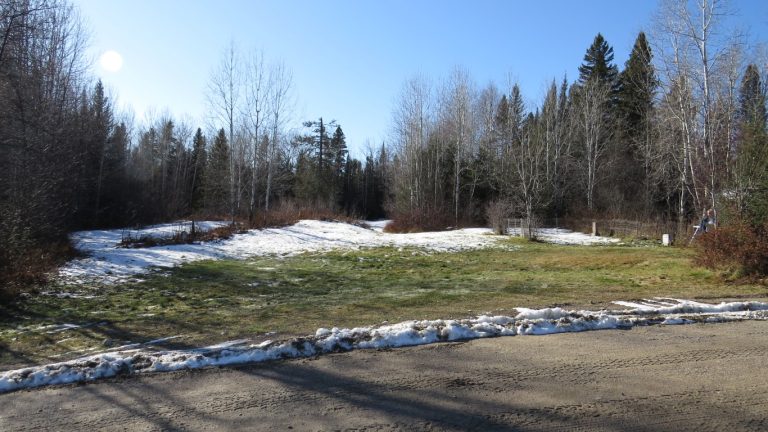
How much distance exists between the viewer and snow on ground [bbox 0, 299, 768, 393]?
4.65m

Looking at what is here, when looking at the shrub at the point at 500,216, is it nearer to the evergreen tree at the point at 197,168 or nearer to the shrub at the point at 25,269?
the shrub at the point at 25,269

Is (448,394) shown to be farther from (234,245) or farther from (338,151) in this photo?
(338,151)

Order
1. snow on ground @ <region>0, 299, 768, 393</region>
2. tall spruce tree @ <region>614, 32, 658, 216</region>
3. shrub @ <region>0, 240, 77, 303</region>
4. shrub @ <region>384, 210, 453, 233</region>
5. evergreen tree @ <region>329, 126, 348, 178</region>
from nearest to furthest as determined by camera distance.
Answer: snow on ground @ <region>0, 299, 768, 393</region> < shrub @ <region>0, 240, 77, 303</region> < shrub @ <region>384, 210, 453, 233</region> < tall spruce tree @ <region>614, 32, 658, 216</region> < evergreen tree @ <region>329, 126, 348, 178</region>

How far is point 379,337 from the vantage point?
18.3 ft

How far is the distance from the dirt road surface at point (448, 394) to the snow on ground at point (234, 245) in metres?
9.65

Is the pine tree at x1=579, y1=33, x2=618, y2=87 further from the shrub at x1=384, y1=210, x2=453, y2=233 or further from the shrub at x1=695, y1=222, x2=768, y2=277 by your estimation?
the shrub at x1=695, y1=222, x2=768, y2=277

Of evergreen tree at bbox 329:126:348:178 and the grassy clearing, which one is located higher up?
evergreen tree at bbox 329:126:348:178

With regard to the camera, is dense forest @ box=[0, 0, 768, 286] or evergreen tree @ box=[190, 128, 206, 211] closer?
dense forest @ box=[0, 0, 768, 286]

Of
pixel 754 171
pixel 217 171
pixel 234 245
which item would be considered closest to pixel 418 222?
pixel 234 245

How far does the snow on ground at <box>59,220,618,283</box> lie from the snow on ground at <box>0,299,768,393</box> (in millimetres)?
8594

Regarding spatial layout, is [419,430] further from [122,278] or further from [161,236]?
[161,236]

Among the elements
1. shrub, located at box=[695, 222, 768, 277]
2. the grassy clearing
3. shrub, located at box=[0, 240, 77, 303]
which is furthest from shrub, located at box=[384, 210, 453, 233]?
shrub, located at box=[695, 222, 768, 277]

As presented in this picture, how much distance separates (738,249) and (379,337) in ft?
31.9

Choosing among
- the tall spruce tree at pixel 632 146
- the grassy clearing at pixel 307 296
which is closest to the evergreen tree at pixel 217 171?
the grassy clearing at pixel 307 296
